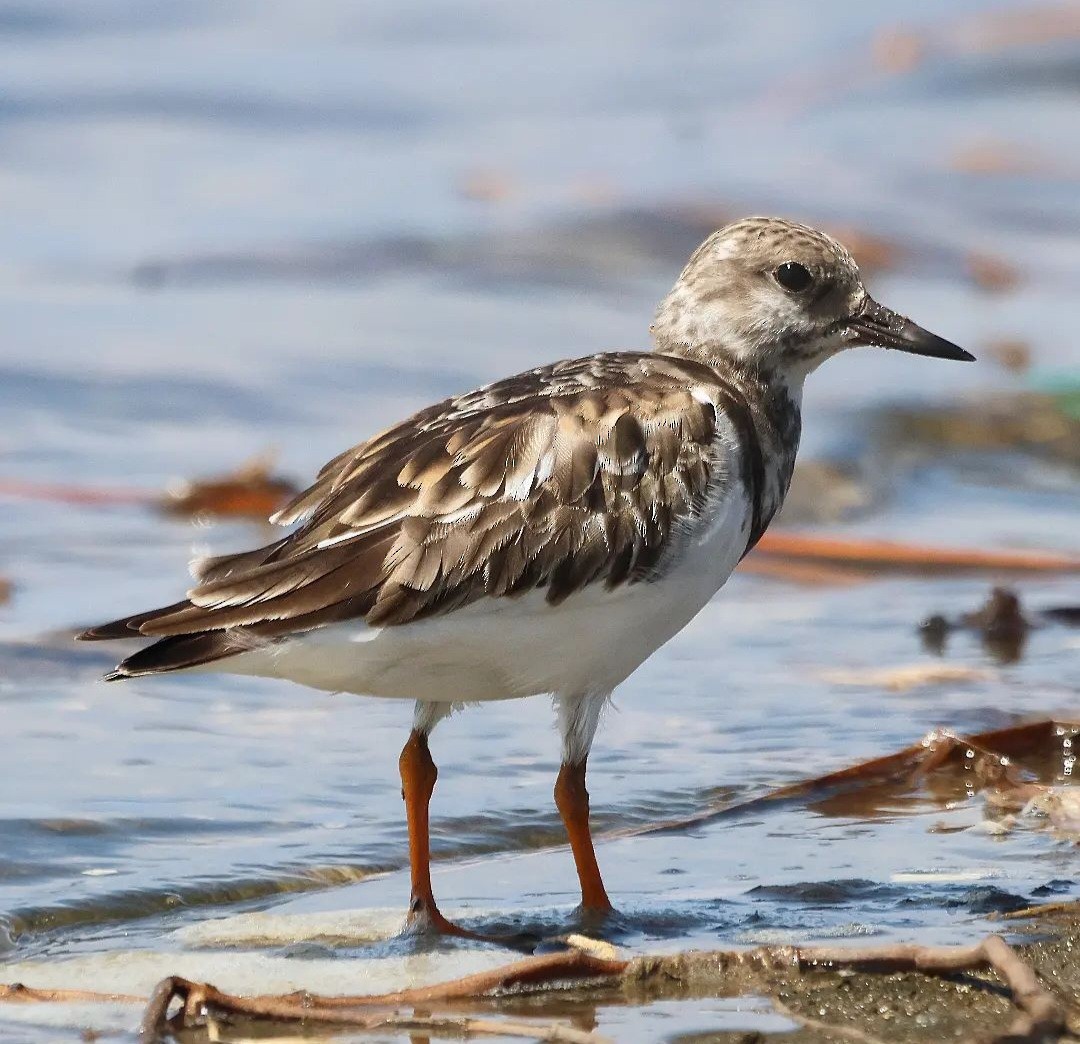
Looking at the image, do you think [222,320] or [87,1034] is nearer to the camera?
[87,1034]

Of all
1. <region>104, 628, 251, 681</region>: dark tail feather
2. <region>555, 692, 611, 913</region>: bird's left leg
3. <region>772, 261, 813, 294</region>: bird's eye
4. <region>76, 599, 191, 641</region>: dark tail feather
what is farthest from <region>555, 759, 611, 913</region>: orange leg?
<region>772, 261, 813, 294</region>: bird's eye

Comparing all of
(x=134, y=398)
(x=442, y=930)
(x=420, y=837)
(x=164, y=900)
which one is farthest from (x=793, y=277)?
(x=134, y=398)

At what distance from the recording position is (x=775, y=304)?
431 cm

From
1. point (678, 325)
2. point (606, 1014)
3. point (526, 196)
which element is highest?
point (526, 196)

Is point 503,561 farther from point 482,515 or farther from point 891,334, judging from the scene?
point 891,334

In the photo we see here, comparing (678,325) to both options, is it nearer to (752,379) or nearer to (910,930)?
(752,379)

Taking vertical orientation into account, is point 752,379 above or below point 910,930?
above

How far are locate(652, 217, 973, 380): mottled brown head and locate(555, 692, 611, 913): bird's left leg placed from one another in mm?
826

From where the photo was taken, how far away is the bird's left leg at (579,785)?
3883 mm

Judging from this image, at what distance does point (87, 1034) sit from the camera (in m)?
3.15

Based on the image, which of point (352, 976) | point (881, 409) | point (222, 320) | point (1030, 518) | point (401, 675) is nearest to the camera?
point (352, 976)

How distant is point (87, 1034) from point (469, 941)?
2.44 ft

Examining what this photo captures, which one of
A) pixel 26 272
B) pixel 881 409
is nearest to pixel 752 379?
pixel 881 409

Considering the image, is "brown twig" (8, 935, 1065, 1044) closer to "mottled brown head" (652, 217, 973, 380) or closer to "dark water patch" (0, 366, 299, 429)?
"mottled brown head" (652, 217, 973, 380)
